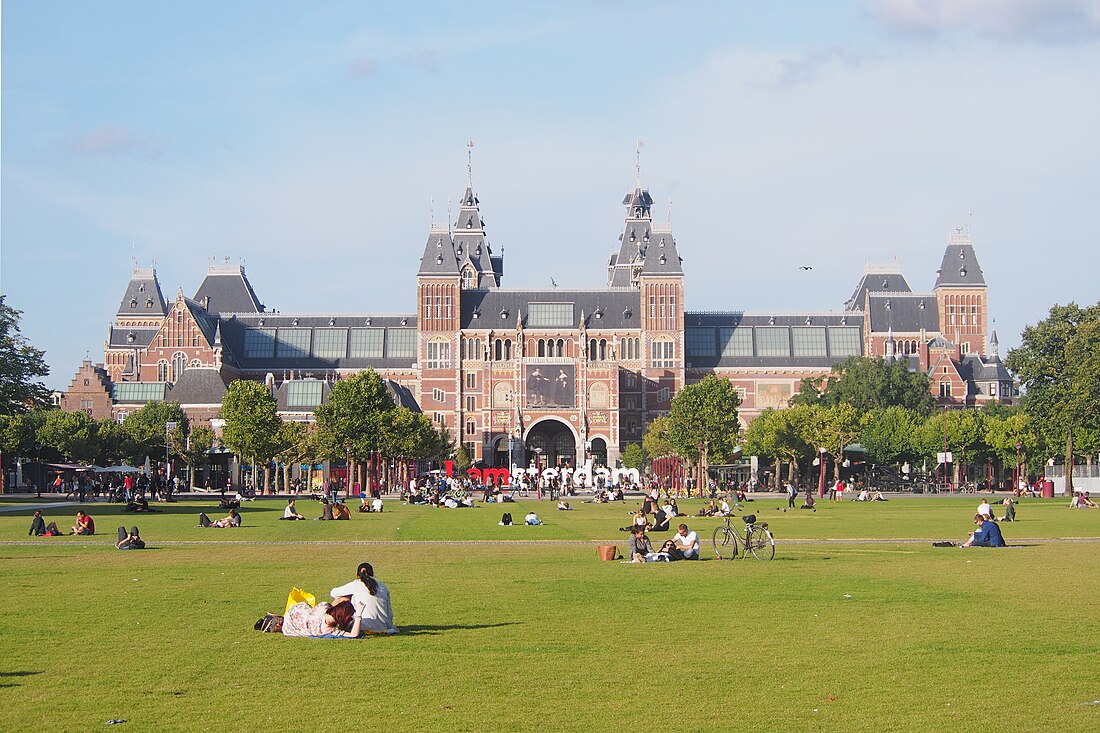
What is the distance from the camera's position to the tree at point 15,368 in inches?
2886

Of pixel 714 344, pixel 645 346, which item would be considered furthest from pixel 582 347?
pixel 714 344

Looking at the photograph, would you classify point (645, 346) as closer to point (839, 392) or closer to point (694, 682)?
point (839, 392)

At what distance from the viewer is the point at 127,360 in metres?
193

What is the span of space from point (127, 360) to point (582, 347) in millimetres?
59291

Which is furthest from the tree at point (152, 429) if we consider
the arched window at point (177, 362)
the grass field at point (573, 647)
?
the grass field at point (573, 647)

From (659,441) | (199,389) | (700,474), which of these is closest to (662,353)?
(659,441)

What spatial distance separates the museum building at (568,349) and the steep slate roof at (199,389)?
2561 cm

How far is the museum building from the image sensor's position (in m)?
185

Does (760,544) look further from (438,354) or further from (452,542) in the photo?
(438,354)

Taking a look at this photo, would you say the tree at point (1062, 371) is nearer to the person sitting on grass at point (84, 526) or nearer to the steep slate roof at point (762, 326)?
the person sitting on grass at point (84, 526)

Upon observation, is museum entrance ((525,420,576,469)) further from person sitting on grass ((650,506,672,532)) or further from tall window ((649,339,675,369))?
person sitting on grass ((650,506,672,532))

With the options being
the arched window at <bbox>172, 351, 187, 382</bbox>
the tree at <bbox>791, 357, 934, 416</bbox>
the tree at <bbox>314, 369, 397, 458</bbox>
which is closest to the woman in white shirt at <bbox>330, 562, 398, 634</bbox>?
the tree at <bbox>314, 369, 397, 458</bbox>

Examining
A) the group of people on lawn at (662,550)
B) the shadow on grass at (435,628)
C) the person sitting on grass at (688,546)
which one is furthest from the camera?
the person sitting on grass at (688,546)

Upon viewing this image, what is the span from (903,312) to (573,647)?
180590 mm
